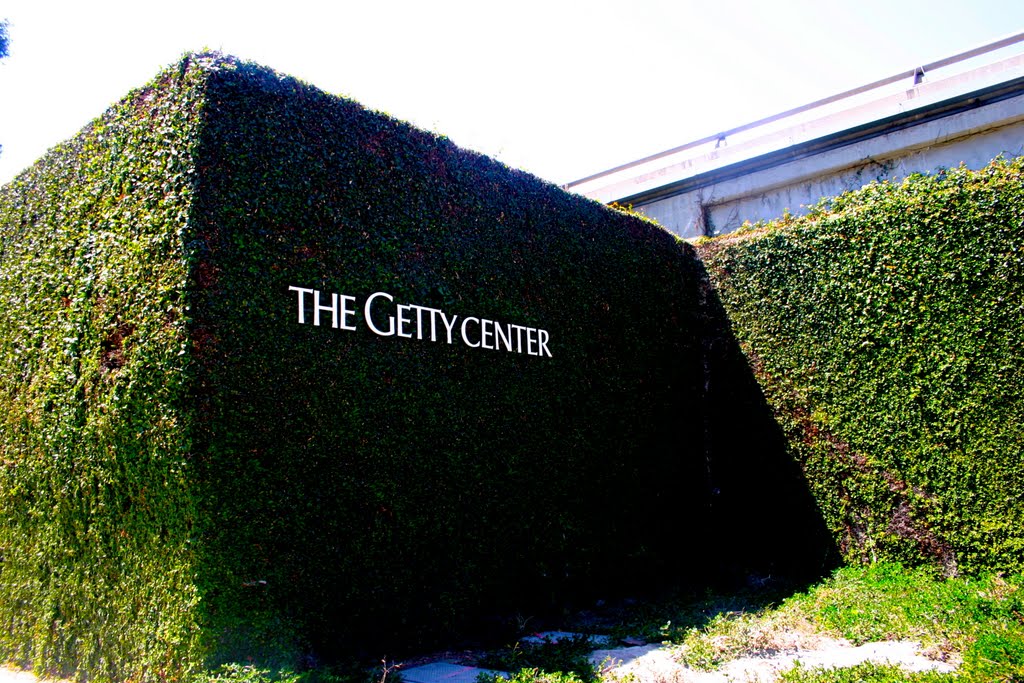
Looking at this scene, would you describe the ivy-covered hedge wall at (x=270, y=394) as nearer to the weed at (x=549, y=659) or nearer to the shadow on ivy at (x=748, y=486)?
the weed at (x=549, y=659)

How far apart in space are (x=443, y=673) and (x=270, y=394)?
2.08 metres

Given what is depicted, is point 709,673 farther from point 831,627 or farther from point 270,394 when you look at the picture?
point 270,394

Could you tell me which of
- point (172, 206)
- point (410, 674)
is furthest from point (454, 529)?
point (172, 206)

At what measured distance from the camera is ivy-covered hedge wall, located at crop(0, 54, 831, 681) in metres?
4.07

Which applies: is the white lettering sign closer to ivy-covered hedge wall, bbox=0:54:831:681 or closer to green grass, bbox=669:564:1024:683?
ivy-covered hedge wall, bbox=0:54:831:681

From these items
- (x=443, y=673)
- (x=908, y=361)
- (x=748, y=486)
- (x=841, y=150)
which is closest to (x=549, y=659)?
(x=443, y=673)

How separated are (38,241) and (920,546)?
7987 mm

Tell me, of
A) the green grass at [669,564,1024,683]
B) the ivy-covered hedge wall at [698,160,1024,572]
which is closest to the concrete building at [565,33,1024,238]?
the ivy-covered hedge wall at [698,160,1024,572]

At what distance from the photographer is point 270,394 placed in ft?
14.1

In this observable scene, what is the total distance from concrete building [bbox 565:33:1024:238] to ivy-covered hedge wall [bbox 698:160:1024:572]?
167 cm

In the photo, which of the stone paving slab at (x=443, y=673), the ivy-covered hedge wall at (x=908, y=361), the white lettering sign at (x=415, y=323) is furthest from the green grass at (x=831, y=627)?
the white lettering sign at (x=415, y=323)

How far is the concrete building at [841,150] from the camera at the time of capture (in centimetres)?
892

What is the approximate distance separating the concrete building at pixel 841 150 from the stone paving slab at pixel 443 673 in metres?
6.76

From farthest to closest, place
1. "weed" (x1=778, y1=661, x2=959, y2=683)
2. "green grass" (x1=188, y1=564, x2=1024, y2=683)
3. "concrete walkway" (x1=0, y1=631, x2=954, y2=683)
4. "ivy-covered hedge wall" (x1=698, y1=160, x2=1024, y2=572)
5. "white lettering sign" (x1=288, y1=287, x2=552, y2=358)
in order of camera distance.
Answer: "ivy-covered hedge wall" (x1=698, y1=160, x2=1024, y2=572)
"white lettering sign" (x1=288, y1=287, x2=552, y2=358)
"concrete walkway" (x1=0, y1=631, x2=954, y2=683)
"green grass" (x1=188, y1=564, x2=1024, y2=683)
"weed" (x1=778, y1=661, x2=959, y2=683)
